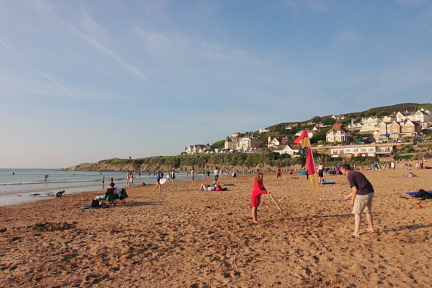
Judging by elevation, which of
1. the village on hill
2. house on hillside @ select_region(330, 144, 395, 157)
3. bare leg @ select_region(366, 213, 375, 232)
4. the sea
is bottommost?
the sea

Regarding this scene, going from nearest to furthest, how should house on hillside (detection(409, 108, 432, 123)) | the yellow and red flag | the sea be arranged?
the yellow and red flag, the sea, house on hillside (detection(409, 108, 432, 123))

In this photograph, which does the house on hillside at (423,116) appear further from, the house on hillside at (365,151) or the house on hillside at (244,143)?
the house on hillside at (244,143)

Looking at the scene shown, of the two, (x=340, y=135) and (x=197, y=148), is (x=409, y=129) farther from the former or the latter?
(x=197, y=148)

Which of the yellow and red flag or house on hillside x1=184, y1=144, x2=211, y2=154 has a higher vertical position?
house on hillside x1=184, y1=144, x2=211, y2=154

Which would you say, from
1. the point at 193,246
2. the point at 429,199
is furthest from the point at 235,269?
the point at 429,199

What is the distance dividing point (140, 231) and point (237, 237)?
2581 mm

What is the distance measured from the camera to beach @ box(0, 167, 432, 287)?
406 centimetres

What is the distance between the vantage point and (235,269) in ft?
14.5

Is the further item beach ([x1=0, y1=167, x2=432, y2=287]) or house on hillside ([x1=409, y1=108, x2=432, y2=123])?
house on hillside ([x1=409, y1=108, x2=432, y2=123])

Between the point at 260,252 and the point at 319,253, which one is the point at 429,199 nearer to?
the point at 319,253

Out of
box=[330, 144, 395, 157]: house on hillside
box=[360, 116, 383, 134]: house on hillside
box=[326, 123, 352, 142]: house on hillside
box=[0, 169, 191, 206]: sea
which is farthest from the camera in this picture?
box=[360, 116, 383, 134]: house on hillside

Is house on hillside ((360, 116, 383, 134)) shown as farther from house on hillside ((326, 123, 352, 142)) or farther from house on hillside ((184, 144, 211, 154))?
house on hillside ((184, 144, 211, 154))

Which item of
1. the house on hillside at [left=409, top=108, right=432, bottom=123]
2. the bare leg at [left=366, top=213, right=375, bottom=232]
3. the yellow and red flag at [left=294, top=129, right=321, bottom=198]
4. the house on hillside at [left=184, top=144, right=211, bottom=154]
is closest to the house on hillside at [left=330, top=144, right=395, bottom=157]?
the house on hillside at [left=409, top=108, right=432, bottom=123]

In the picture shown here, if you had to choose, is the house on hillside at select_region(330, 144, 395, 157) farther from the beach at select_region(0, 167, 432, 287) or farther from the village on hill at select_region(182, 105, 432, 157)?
the beach at select_region(0, 167, 432, 287)
